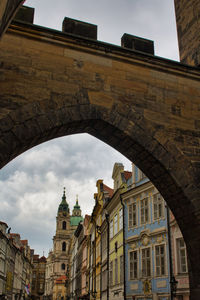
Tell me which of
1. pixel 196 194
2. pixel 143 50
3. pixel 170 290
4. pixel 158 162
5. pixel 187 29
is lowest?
pixel 170 290

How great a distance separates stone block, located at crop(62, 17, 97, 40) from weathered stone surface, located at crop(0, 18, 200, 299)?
0.23 meters

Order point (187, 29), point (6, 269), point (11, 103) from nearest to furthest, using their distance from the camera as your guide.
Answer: point (11, 103) → point (187, 29) → point (6, 269)

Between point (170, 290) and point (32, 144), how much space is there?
10.5 m

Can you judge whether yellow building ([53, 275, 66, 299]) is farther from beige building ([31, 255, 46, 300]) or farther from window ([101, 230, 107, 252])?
window ([101, 230, 107, 252])

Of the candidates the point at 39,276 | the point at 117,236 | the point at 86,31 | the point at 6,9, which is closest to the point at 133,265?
the point at 117,236

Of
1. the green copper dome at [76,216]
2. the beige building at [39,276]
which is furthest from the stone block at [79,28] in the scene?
the beige building at [39,276]

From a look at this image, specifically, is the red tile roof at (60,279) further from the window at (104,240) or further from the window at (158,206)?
the window at (158,206)

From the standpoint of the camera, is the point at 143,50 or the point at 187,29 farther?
the point at 187,29

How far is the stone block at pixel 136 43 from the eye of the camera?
763 cm

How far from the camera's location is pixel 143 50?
7.70 metres

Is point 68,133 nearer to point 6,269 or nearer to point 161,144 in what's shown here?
point 161,144

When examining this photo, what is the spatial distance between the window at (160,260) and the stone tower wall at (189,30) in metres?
9.58

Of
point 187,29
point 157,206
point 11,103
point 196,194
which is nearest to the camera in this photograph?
point 11,103

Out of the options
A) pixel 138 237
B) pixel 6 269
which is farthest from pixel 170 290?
pixel 6 269
